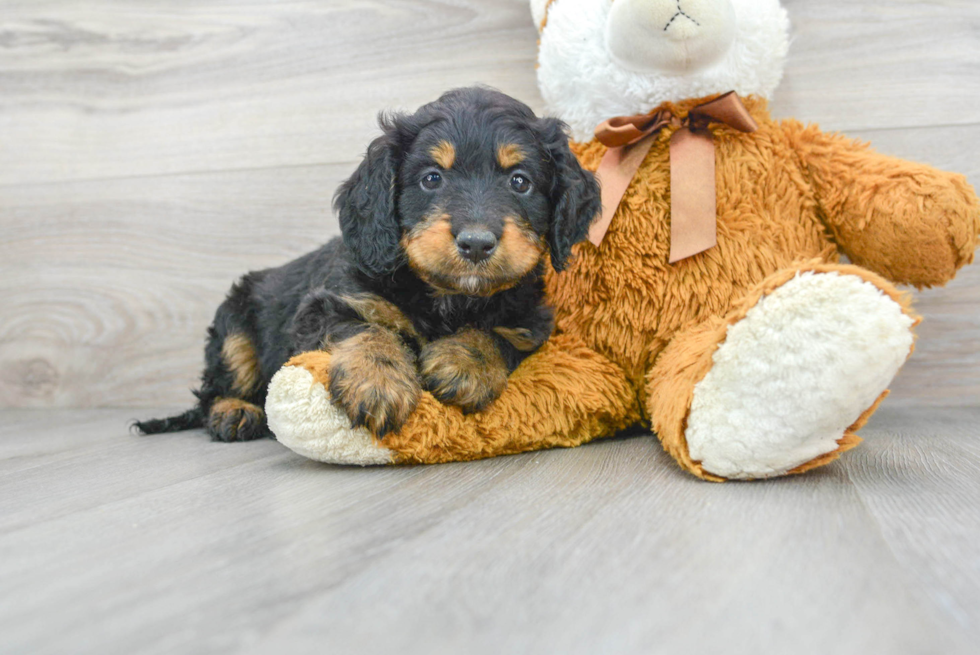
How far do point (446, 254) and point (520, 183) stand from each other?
0.31 m

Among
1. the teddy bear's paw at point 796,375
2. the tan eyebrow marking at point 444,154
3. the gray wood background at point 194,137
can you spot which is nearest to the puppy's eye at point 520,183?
the tan eyebrow marking at point 444,154

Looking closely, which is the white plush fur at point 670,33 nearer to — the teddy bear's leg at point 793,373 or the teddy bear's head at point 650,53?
the teddy bear's head at point 650,53

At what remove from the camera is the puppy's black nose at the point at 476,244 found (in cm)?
158

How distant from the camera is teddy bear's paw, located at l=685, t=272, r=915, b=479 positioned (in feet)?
4.46

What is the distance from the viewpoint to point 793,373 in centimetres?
140

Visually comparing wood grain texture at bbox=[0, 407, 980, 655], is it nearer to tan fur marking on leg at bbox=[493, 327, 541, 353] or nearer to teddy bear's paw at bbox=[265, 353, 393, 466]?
teddy bear's paw at bbox=[265, 353, 393, 466]

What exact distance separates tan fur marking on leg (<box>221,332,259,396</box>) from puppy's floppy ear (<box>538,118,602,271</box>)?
1138 mm

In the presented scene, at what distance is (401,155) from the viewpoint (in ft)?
6.03

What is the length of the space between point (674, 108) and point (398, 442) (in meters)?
1.15

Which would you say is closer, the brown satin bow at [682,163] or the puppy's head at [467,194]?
the puppy's head at [467,194]

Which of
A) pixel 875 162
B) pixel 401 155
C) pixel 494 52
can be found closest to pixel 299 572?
pixel 401 155

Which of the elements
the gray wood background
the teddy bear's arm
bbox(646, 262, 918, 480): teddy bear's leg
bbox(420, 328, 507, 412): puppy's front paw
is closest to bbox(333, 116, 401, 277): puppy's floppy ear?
bbox(420, 328, 507, 412): puppy's front paw

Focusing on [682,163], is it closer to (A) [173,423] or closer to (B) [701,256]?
(B) [701,256]

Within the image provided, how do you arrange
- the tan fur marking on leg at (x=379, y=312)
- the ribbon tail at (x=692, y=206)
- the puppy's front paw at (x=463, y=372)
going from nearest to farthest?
1. the puppy's front paw at (x=463, y=372)
2. the tan fur marking on leg at (x=379, y=312)
3. the ribbon tail at (x=692, y=206)
